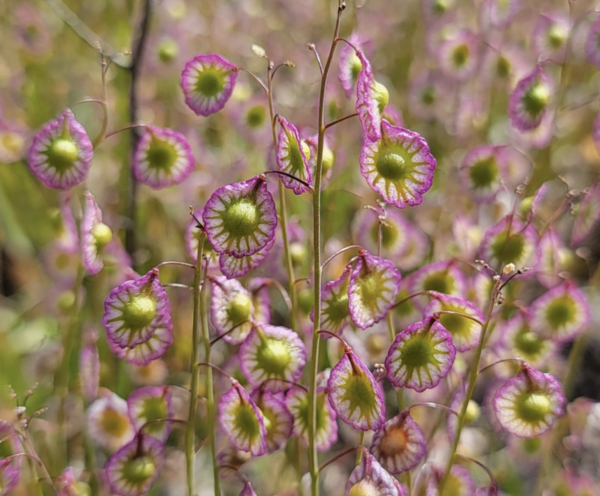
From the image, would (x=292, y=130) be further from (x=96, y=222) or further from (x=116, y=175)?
(x=116, y=175)

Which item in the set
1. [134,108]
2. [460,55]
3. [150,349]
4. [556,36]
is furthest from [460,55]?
[150,349]

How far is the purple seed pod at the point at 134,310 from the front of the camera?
1.72ft

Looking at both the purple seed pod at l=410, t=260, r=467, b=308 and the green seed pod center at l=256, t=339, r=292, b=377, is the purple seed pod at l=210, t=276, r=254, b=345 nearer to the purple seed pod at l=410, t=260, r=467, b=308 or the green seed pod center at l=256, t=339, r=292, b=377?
the green seed pod center at l=256, t=339, r=292, b=377

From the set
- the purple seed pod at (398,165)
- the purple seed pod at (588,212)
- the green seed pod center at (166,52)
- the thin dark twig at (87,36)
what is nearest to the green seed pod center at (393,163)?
the purple seed pod at (398,165)

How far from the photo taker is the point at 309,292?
2.70ft

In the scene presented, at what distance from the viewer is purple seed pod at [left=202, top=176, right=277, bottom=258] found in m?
0.48

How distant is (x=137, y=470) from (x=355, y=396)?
0.24 meters

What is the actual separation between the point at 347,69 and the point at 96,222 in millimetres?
298

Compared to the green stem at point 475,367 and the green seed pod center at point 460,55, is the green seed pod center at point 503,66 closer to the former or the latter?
the green seed pod center at point 460,55

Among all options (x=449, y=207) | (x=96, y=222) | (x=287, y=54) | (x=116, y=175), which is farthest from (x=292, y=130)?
(x=287, y=54)

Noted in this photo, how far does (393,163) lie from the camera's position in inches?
19.9

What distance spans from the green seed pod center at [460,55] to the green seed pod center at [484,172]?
1.01 feet

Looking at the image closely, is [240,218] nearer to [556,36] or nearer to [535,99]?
[535,99]

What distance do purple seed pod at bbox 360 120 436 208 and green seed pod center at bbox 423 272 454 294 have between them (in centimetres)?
25
